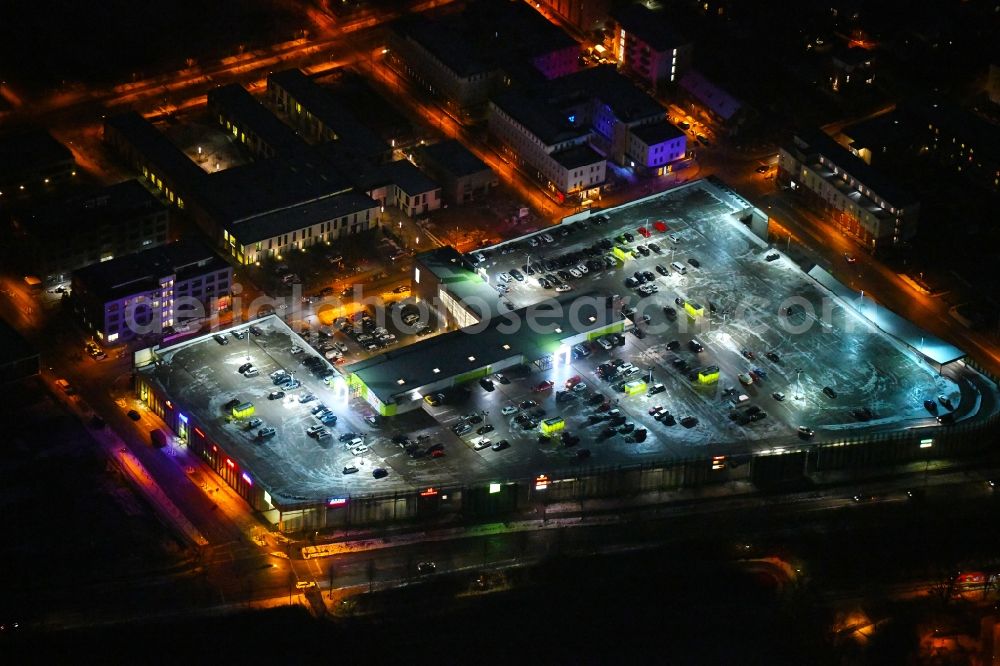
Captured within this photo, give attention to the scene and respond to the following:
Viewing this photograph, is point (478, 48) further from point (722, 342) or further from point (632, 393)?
point (632, 393)

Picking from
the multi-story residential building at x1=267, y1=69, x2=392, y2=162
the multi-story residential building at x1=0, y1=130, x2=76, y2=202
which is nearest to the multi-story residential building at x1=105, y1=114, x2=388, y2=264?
the multi-story residential building at x1=267, y1=69, x2=392, y2=162

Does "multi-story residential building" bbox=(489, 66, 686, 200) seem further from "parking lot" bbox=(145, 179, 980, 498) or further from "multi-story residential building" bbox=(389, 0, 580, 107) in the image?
"parking lot" bbox=(145, 179, 980, 498)

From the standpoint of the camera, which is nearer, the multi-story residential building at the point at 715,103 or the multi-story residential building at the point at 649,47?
the multi-story residential building at the point at 715,103

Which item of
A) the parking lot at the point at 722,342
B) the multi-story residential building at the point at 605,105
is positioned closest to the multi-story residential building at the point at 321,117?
the multi-story residential building at the point at 605,105

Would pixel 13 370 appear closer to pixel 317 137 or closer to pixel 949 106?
pixel 317 137

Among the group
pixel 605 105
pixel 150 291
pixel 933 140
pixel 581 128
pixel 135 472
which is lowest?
pixel 135 472

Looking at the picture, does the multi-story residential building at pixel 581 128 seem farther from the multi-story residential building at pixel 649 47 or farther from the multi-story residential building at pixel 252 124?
the multi-story residential building at pixel 252 124

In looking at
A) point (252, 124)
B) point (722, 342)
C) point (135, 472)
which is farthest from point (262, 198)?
point (722, 342)
